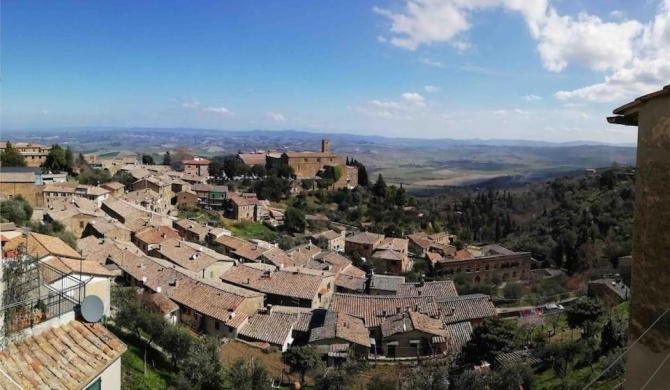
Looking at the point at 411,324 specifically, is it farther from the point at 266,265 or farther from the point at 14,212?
the point at 14,212

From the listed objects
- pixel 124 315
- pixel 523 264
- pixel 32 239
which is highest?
pixel 32 239

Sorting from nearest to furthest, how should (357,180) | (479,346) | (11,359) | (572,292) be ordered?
(11,359) → (479,346) → (572,292) → (357,180)

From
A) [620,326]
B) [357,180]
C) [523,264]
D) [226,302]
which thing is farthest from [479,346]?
[357,180]

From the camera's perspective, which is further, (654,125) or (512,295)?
(512,295)

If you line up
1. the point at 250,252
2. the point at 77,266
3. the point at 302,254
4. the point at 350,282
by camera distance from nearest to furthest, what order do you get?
1. the point at 77,266
2. the point at 350,282
3. the point at 250,252
4. the point at 302,254

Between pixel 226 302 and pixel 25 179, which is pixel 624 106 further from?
pixel 25 179

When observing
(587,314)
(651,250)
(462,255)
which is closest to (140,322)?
(587,314)

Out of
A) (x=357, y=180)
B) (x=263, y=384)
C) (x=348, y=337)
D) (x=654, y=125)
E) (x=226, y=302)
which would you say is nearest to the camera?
(x=654, y=125)
